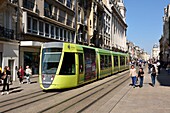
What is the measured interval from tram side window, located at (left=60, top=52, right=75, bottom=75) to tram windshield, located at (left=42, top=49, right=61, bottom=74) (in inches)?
16.4

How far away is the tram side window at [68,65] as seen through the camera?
53.8 ft

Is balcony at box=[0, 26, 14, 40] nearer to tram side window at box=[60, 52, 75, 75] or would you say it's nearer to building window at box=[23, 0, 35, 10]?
building window at box=[23, 0, 35, 10]

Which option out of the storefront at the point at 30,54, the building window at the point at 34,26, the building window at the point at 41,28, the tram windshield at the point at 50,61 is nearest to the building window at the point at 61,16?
the building window at the point at 41,28

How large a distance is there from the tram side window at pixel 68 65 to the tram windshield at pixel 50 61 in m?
A: 0.42

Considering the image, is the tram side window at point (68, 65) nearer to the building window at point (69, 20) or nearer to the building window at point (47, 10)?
the building window at point (47, 10)

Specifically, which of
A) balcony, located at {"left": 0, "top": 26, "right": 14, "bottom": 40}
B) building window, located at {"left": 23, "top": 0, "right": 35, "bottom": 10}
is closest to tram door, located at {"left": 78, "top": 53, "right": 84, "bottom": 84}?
balcony, located at {"left": 0, "top": 26, "right": 14, "bottom": 40}

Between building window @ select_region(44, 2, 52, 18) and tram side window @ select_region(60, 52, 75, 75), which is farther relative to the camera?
building window @ select_region(44, 2, 52, 18)

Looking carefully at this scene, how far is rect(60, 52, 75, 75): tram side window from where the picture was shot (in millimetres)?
16391

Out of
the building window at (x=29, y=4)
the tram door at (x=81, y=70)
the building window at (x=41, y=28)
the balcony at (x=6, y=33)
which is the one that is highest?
the building window at (x=29, y=4)

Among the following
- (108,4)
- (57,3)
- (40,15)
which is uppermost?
(108,4)

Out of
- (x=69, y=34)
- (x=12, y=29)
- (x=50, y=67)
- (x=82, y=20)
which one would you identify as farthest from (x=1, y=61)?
(x=82, y=20)

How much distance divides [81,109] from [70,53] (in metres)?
6.97

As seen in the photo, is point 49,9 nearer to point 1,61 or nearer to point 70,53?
point 1,61

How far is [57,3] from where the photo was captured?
118ft
